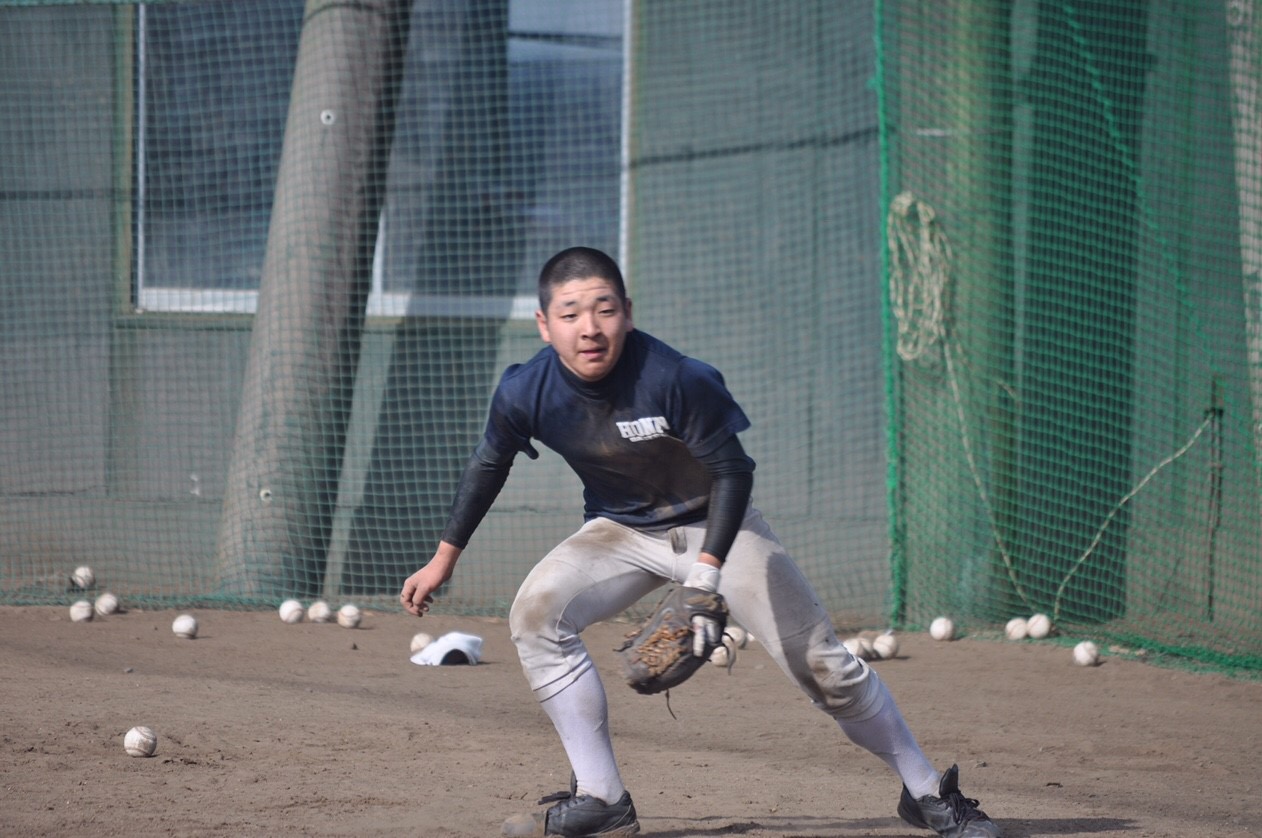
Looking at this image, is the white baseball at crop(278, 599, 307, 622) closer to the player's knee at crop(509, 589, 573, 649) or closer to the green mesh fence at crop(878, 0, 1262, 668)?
the green mesh fence at crop(878, 0, 1262, 668)

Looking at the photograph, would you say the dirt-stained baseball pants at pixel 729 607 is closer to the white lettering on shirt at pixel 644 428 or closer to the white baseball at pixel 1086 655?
the white lettering on shirt at pixel 644 428

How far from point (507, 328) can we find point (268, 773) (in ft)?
18.1

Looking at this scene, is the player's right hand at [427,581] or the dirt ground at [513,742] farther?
the dirt ground at [513,742]

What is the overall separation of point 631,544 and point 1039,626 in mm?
4677

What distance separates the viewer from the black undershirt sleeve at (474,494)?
4.41 metres

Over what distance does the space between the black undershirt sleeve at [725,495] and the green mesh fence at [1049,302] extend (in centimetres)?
469

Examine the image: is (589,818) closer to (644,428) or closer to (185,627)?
(644,428)

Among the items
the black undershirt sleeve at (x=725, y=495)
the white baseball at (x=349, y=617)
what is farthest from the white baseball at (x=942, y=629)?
the black undershirt sleeve at (x=725, y=495)

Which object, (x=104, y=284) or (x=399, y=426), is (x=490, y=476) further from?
(x=104, y=284)

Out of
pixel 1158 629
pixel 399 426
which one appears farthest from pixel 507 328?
pixel 1158 629

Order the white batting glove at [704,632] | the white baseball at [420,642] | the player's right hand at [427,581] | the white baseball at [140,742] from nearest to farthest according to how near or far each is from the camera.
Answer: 1. the white batting glove at [704,632]
2. the player's right hand at [427,581]
3. the white baseball at [140,742]
4. the white baseball at [420,642]

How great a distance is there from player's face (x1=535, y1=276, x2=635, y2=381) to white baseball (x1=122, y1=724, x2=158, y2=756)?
2382 mm

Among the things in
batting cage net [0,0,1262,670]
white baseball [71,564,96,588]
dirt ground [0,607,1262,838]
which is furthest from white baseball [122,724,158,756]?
white baseball [71,564,96,588]

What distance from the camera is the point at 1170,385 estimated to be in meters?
8.77
